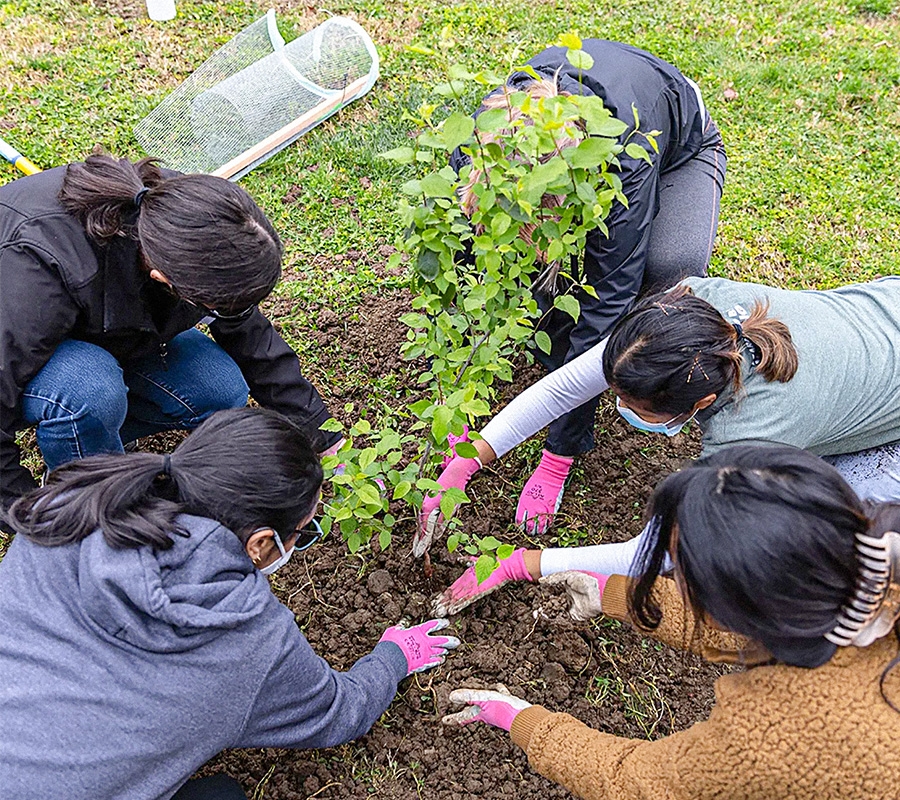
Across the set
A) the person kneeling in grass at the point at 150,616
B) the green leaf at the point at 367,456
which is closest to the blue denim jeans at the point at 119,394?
the person kneeling in grass at the point at 150,616

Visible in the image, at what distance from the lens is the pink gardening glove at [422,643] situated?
2160 mm

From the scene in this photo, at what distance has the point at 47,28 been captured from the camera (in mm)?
3979

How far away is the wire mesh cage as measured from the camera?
3459 mm

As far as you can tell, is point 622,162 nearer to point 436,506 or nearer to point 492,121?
point 492,121

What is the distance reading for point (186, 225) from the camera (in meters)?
1.79

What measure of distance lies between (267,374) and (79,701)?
1156mm

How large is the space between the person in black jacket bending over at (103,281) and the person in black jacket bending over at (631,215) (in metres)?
0.70

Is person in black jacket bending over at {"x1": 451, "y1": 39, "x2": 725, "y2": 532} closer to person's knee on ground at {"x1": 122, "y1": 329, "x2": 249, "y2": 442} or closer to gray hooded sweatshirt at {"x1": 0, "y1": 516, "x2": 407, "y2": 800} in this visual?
person's knee on ground at {"x1": 122, "y1": 329, "x2": 249, "y2": 442}

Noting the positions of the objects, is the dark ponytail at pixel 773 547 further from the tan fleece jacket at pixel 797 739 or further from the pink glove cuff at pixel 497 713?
the pink glove cuff at pixel 497 713

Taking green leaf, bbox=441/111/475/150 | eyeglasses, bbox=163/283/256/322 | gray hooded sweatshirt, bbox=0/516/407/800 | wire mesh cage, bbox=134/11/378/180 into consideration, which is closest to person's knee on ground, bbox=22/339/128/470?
eyeglasses, bbox=163/283/256/322

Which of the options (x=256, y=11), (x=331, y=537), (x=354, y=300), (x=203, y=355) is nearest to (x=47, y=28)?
(x=256, y=11)

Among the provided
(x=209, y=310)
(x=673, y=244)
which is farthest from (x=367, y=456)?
(x=673, y=244)

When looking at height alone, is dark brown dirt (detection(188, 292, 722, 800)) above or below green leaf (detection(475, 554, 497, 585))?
below

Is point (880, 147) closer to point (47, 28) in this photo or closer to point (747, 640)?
point (747, 640)
